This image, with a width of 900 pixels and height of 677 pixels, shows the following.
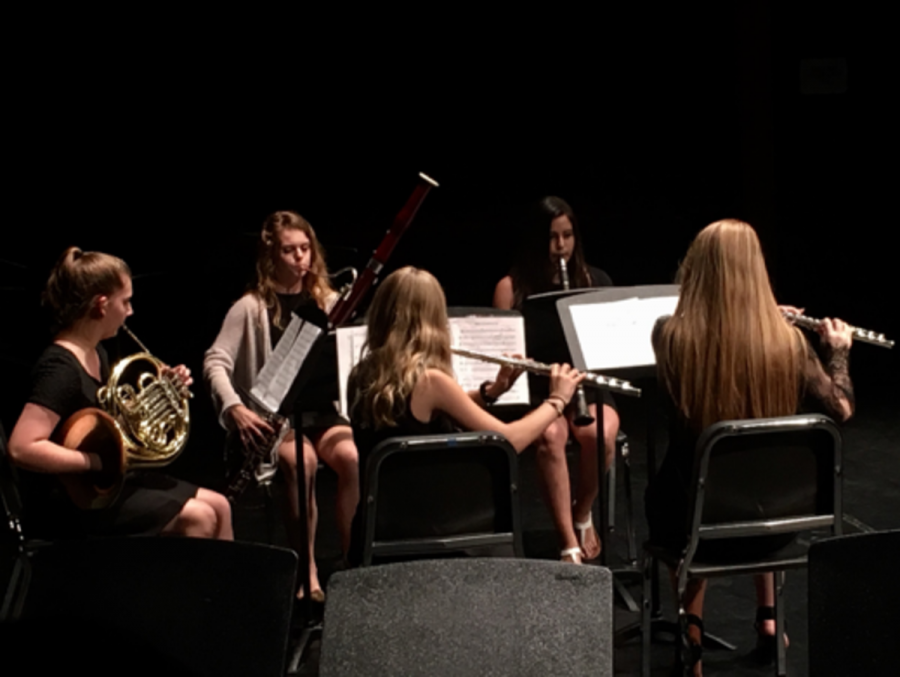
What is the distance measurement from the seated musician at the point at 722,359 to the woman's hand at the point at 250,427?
3.76 feet

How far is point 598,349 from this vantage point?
3059 millimetres

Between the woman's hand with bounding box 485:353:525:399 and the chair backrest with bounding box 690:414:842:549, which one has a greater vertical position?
the woman's hand with bounding box 485:353:525:399

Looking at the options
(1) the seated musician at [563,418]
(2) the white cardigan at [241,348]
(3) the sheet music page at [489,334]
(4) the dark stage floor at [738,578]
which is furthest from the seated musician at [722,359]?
(2) the white cardigan at [241,348]

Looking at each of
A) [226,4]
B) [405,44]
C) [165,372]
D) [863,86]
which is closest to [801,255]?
[863,86]

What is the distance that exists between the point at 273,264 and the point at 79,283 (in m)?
0.81

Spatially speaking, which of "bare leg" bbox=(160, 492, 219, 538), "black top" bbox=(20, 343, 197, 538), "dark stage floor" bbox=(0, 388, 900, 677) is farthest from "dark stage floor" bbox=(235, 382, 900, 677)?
"black top" bbox=(20, 343, 197, 538)

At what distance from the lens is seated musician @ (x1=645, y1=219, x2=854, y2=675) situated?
8.77 feet

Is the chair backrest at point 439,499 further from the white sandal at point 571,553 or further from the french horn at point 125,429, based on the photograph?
the white sandal at point 571,553

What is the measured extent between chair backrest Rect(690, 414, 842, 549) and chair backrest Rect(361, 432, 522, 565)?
1.37 feet

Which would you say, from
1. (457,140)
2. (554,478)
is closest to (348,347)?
(554,478)

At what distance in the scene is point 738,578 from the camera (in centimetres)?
352

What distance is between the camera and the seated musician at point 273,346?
3.46 metres

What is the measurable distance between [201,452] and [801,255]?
11.3ft

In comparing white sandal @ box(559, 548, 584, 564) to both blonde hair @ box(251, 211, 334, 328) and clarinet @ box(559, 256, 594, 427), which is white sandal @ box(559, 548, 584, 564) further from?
blonde hair @ box(251, 211, 334, 328)
